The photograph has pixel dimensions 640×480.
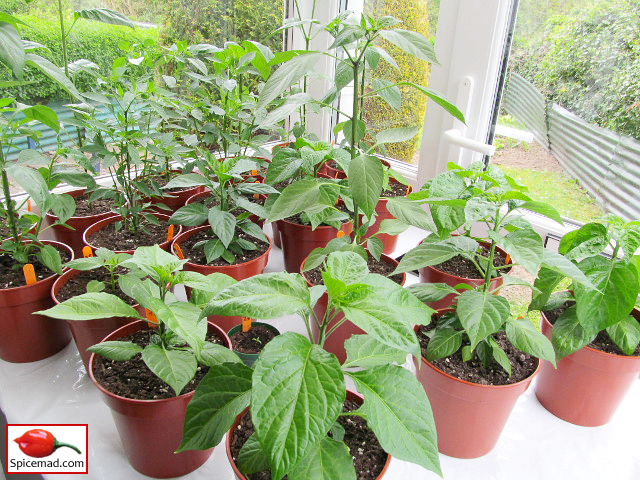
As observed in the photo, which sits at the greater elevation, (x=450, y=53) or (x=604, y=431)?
(x=450, y=53)

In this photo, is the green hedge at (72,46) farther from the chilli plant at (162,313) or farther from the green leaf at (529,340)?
the green leaf at (529,340)

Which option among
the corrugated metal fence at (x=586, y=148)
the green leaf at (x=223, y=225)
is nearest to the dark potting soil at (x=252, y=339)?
the green leaf at (x=223, y=225)

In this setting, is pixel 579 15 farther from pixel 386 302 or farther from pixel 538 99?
pixel 386 302

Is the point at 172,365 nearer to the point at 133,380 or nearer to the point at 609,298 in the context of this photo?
the point at 133,380

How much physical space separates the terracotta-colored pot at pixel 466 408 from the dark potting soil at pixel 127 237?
0.85 metres

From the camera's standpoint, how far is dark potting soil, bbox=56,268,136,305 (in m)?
1.14

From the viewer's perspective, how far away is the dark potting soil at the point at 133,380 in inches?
34.1

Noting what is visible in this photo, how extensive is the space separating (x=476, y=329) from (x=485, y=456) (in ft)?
1.17

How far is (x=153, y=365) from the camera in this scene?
79 centimetres

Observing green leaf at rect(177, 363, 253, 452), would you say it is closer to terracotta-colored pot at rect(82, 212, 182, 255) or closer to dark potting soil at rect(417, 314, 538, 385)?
dark potting soil at rect(417, 314, 538, 385)

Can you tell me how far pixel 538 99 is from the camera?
56.2 inches

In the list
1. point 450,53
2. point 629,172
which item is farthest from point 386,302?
point 450,53

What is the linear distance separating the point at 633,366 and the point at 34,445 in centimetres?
119

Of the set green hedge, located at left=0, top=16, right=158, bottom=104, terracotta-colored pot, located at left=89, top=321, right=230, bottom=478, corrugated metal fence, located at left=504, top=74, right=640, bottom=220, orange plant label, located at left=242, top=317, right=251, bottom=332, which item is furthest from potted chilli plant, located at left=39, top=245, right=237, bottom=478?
corrugated metal fence, located at left=504, top=74, right=640, bottom=220
